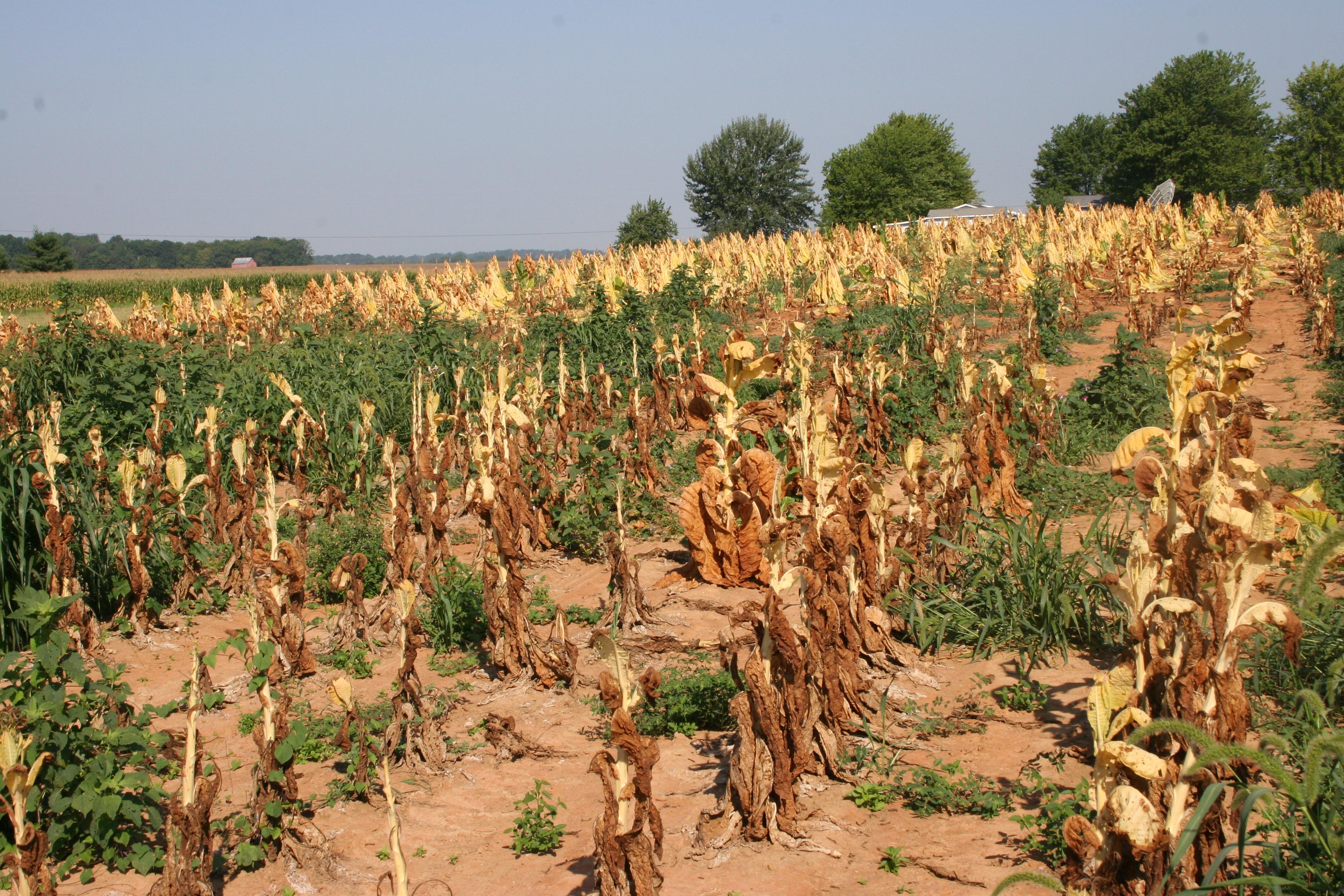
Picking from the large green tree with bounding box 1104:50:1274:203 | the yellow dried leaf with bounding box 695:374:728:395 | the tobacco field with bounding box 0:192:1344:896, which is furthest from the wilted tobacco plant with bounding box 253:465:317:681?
the large green tree with bounding box 1104:50:1274:203

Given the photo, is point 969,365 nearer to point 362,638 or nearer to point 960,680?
point 960,680

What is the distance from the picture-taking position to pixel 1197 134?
2254 inches

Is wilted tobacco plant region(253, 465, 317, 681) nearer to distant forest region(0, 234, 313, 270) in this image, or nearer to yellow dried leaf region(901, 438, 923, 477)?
yellow dried leaf region(901, 438, 923, 477)

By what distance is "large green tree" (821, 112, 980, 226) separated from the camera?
57.7m

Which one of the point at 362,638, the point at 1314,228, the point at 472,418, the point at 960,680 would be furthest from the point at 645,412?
the point at 1314,228

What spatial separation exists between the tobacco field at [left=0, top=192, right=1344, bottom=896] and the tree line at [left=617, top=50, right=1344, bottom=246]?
37273mm

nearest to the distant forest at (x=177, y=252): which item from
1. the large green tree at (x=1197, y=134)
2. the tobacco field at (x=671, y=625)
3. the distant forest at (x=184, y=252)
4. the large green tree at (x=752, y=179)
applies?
the distant forest at (x=184, y=252)

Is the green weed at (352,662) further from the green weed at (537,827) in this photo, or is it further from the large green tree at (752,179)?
the large green tree at (752,179)

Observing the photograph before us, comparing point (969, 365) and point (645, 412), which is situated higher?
point (969, 365)

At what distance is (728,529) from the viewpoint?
6426mm

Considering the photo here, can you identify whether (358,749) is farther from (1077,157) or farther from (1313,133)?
(1077,157)

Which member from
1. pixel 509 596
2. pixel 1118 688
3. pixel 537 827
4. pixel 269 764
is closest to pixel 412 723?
pixel 269 764

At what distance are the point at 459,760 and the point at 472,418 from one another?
16.1 feet

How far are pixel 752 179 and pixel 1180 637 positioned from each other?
227 ft
